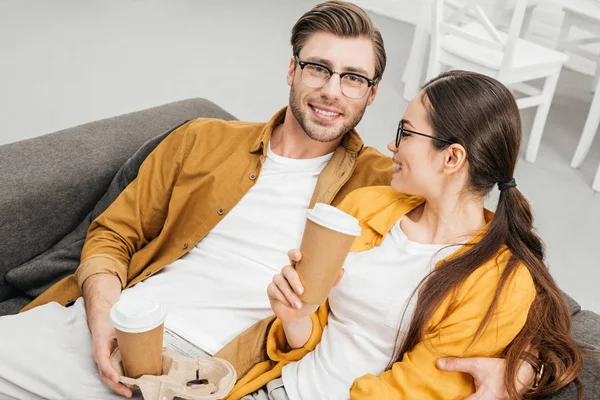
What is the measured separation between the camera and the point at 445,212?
155 centimetres

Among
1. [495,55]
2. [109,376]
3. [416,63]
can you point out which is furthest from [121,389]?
[416,63]

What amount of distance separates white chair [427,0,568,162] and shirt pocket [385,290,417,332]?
2415mm

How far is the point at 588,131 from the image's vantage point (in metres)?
4.00

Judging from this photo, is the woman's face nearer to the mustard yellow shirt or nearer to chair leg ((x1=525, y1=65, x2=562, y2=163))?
the mustard yellow shirt

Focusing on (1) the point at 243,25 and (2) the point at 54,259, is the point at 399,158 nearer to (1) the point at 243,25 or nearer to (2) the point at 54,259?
(2) the point at 54,259

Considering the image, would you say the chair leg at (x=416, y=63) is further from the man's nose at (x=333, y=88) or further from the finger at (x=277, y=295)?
the finger at (x=277, y=295)

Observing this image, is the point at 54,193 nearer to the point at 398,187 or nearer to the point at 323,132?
the point at 323,132

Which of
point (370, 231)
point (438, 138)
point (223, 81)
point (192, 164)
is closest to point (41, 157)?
point (192, 164)

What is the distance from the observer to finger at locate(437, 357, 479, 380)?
1379 millimetres

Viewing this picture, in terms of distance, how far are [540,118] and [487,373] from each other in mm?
2943

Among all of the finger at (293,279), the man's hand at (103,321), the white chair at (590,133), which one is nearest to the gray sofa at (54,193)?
the man's hand at (103,321)

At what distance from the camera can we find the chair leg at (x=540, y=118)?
4004 mm

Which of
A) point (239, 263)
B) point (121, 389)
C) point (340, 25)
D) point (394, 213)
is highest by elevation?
point (340, 25)

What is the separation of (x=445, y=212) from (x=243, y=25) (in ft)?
14.2
